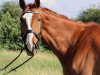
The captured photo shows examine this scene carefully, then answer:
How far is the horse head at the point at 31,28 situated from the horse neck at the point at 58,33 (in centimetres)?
23

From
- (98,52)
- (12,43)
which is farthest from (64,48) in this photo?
(12,43)

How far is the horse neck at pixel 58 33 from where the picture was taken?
7777mm

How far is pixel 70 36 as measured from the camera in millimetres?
7852

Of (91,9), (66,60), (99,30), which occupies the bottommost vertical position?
(91,9)

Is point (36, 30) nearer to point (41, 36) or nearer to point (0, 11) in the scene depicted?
point (41, 36)

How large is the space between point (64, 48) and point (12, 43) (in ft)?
81.7

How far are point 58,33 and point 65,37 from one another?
16 cm

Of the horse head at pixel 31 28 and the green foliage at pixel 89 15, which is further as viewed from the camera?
the green foliage at pixel 89 15

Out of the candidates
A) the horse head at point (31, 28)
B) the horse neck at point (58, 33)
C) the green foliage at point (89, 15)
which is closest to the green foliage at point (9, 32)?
the green foliage at point (89, 15)

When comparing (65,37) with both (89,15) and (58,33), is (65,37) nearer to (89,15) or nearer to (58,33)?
(58,33)

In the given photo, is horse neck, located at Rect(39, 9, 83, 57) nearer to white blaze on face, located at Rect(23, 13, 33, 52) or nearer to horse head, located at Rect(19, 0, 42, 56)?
horse head, located at Rect(19, 0, 42, 56)

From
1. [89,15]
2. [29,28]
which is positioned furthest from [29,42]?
[89,15]

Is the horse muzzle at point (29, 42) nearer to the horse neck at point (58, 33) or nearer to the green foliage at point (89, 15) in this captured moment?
the horse neck at point (58, 33)

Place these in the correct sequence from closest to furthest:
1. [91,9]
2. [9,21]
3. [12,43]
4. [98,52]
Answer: [98,52] → [12,43] → [9,21] → [91,9]
